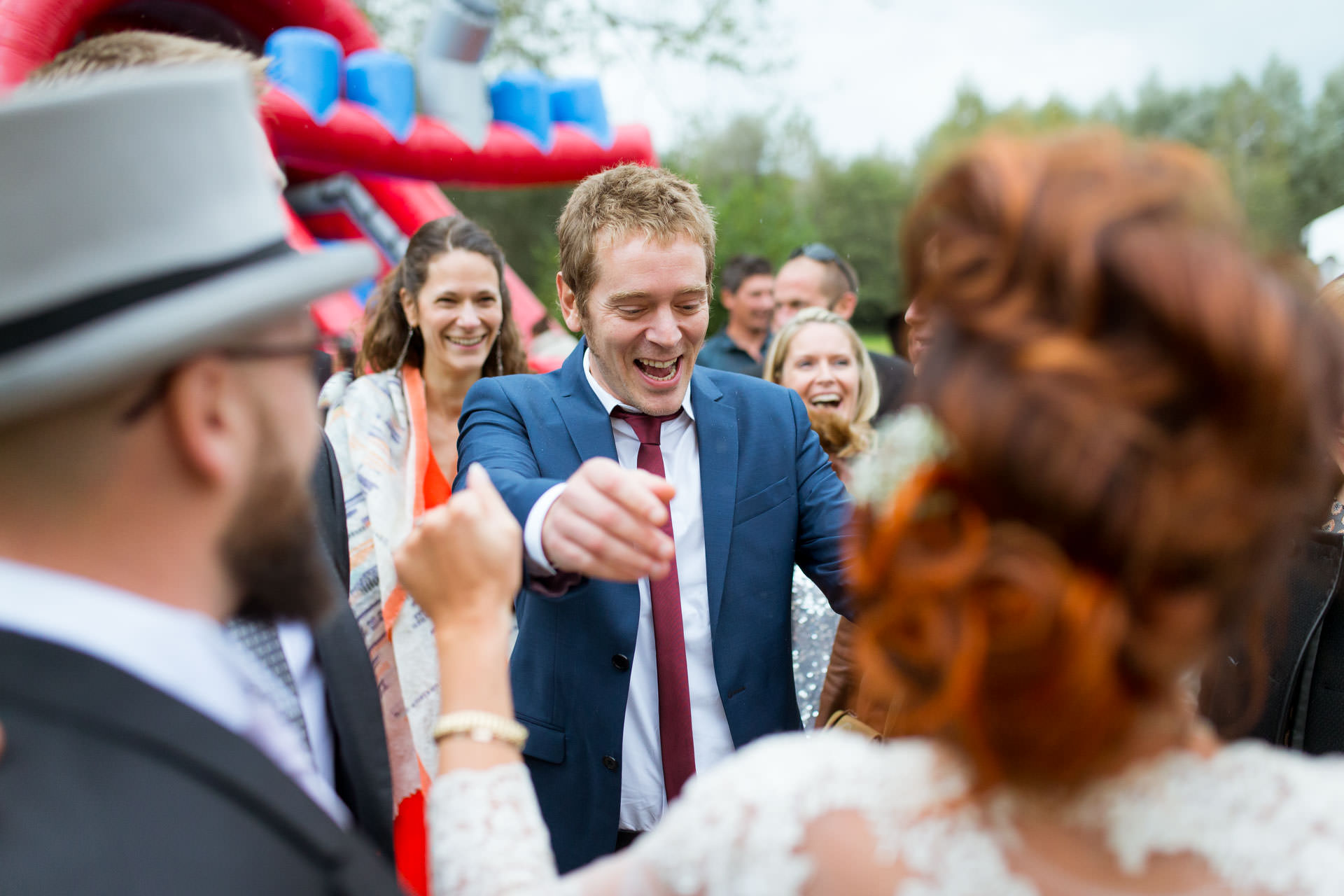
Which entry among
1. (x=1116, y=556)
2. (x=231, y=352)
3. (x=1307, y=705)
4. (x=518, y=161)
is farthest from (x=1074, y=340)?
(x=518, y=161)

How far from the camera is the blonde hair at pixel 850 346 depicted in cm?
424

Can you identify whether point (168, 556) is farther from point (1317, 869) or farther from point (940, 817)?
point (1317, 869)

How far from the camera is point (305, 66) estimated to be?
8.73 metres

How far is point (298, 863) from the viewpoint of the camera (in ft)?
2.83

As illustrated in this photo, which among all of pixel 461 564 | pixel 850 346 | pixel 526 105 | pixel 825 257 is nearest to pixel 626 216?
pixel 461 564

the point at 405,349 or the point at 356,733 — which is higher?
the point at 356,733

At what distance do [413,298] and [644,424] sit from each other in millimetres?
2019

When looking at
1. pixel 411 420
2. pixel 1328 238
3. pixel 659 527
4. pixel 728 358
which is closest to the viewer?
pixel 659 527

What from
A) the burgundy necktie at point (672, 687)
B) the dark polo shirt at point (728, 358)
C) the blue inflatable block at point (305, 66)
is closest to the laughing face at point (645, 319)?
the burgundy necktie at point (672, 687)

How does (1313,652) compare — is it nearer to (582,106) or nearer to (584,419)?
(584,419)

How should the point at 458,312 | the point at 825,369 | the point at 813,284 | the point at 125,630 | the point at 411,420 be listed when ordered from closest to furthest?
the point at 125,630 < the point at 411,420 < the point at 458,312 < the point at 825,369 < the point at 813,284

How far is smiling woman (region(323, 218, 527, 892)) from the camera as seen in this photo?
10.3ft

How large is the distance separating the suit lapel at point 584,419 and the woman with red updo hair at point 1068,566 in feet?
4.01

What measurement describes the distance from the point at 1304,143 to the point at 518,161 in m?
40.0
